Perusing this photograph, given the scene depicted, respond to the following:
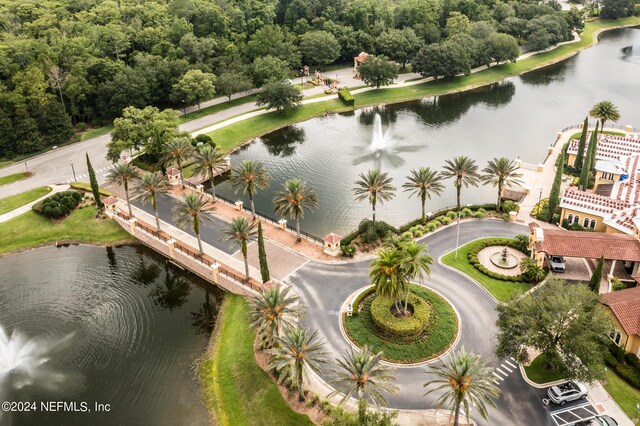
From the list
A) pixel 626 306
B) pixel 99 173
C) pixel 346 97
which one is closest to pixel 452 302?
pixel 626 306

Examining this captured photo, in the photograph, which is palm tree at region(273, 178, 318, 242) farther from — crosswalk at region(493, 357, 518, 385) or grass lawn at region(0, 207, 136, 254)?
crosswalk at region(493, 357, 518, 385)

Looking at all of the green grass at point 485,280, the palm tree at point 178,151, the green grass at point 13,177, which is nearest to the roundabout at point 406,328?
the green grass at point 485,280

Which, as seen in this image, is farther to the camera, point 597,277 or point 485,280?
point 485,280

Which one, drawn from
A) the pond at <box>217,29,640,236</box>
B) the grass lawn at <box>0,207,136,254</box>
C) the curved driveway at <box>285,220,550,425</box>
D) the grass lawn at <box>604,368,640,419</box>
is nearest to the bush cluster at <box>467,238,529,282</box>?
the curved driveway at <box>285,220,550,425</box>

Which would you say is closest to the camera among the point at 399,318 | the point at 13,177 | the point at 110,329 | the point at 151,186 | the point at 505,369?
the point at 505,369

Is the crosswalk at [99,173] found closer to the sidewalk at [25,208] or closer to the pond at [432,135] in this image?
the sidewalk at [25,208]

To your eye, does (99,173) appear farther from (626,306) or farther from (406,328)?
(626,306)
